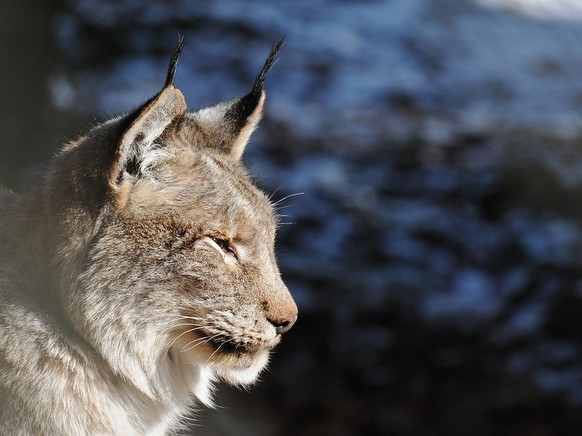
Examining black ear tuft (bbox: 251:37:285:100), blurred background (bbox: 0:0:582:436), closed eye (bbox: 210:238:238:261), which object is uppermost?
black ear tuft (bbox: 251:37:285:100)

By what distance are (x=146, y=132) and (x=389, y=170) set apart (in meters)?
5.82

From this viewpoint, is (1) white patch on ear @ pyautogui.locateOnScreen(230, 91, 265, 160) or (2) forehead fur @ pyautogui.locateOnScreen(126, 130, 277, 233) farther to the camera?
(1) white patch on ear @ pyautogui.locateOnScreen(230, 91, 265, 160)

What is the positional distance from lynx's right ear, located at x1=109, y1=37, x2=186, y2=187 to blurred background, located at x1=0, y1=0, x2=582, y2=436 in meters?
2.35

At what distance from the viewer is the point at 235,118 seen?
3592 mm

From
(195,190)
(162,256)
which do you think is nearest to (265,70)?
(195,190)

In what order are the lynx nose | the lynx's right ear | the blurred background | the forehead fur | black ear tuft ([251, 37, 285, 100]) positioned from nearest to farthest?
the lynx's right ear < the forehead fur < the lynx nose < black ear tuft ([251, 37, 285, 100]) < the blurred background

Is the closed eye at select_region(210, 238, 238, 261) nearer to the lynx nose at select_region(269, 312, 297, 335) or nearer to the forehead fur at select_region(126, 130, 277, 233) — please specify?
the forehead fur at select_region(126, 130, 277, 233)

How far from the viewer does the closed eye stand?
3.06m

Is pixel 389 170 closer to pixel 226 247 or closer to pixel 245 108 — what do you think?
pixel 245 108

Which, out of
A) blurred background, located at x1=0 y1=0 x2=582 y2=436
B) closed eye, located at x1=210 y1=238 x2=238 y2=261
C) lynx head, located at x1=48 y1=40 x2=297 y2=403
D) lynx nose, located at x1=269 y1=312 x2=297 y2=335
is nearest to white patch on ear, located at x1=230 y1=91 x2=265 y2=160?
lynx head, located at x1=48 y1=40 x2=297 y2=403

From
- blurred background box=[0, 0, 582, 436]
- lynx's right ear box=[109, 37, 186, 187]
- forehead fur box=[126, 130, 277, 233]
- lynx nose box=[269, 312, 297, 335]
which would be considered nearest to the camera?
lynx's right ear box=[109, 37, 186, 187]

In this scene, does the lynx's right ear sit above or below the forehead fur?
above

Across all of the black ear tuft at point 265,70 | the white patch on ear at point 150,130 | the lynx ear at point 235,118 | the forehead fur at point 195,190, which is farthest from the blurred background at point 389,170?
the white patch on ear at point 150,130

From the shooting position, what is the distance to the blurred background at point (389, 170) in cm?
662
